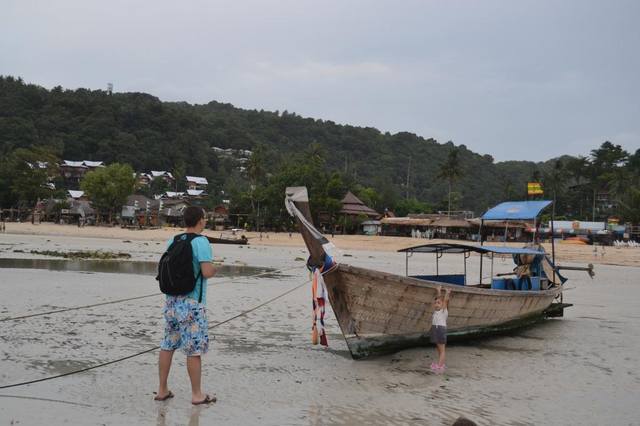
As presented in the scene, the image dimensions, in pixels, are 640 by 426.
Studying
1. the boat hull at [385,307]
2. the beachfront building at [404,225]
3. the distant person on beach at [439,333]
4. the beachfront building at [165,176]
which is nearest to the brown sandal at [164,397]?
the boat hull at [385,307]

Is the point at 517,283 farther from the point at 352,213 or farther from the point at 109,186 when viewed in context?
the point at 109,186

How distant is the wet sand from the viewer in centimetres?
527

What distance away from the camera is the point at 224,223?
204 ft

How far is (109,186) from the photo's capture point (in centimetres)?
6006

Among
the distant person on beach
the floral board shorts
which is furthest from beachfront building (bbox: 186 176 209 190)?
the floral board shorts

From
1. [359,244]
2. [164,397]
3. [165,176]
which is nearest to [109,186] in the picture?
[359,244]

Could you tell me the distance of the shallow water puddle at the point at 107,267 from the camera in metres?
18.8

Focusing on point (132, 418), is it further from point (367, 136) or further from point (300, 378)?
point (367, 136)

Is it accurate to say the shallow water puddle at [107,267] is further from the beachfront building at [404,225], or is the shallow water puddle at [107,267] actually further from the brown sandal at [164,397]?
the beachfront building at [404,225]

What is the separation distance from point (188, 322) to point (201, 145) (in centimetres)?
10545

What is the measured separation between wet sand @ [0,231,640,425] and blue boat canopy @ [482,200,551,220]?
2.47 metres

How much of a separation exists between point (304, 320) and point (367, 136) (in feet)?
386

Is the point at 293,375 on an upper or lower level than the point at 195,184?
lower

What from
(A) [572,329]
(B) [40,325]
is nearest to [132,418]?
(B) [40,325]
